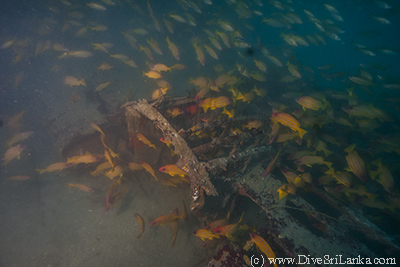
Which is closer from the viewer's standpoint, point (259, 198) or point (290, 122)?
point (259, 198)

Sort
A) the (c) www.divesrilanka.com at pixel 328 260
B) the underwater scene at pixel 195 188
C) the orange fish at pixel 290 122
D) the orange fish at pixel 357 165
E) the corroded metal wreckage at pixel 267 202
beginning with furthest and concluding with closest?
the orange fish at pixel 290 122 → the orange fish at pixel 357 165 → the underwater scene at pixel 195 188 → the corroded metal wreckage at pixel 267 202 → the (c) www.divesrilanka.com at pixel 328 260

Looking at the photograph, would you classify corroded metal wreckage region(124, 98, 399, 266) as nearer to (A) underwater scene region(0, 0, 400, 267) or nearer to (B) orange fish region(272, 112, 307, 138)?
(A) underwater scene region(0, 0, 400, 267)

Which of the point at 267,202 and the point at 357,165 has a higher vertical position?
the point at 357,165

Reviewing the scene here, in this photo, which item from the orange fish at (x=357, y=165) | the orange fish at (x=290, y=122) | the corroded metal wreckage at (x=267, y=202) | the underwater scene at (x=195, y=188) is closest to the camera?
the corroded metal wreckage at (x=267, y=202)

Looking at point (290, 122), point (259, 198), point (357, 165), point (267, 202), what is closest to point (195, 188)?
point (259, 198)

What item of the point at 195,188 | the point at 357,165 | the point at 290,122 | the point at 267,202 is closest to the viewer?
the point at 195,188

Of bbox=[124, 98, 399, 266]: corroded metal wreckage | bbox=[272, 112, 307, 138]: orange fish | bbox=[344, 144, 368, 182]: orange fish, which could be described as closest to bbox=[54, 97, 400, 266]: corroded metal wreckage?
bbox=[124, 98, 399, 266]: corroded metal wreckage

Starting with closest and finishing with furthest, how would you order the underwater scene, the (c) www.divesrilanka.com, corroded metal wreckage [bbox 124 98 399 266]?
the (c) www.divesrilanka.com → corroded metal wreckage [bbox 124 98 399 266] → the underwater scene

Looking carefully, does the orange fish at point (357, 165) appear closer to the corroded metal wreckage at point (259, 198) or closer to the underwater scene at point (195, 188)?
the underwater scene at point (195, 188)

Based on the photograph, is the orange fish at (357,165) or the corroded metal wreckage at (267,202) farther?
the orange fish at (357,165)

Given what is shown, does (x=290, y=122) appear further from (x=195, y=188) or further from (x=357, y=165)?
(x=195, y=188)

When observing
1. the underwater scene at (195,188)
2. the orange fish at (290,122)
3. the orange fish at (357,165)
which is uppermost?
the orange fish at (290,122)

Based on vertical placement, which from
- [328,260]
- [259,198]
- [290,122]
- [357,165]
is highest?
[290,122]

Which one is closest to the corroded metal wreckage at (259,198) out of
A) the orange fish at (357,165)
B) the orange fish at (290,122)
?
the orange fish at (290,122)
